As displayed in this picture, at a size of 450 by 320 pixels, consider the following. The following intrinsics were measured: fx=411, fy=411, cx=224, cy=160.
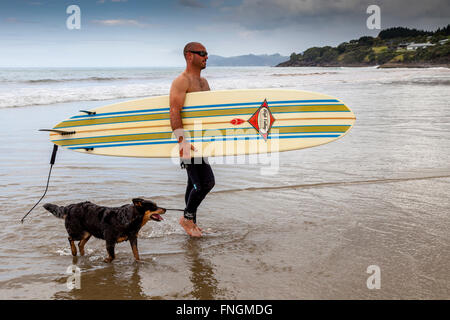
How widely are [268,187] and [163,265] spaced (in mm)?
2385

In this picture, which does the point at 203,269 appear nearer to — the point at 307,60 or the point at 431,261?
the point at 431,261

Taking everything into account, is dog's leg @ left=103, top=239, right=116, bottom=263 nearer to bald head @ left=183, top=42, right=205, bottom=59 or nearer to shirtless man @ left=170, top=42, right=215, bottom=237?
shirtless man @ left=170, top=42, right=215, bottom=237

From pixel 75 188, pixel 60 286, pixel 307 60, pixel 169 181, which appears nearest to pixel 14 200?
pixel 75 188

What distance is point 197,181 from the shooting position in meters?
3.82

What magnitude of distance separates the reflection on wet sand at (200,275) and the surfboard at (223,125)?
1168 mm

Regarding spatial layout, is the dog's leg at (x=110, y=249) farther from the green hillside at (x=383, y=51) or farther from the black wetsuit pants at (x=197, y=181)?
the green hillside at (x=383, y=51)

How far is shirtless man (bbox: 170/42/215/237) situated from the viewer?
3.71m

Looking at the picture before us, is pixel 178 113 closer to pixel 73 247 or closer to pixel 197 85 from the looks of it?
pixel 197 85

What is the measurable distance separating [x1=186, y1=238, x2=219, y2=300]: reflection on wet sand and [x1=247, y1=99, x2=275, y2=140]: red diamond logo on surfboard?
1455 millimetres

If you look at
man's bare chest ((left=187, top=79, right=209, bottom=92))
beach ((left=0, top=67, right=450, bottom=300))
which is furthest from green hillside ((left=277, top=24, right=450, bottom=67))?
man's bare chest ((left=187, top=79, right=209, bottom=92))
